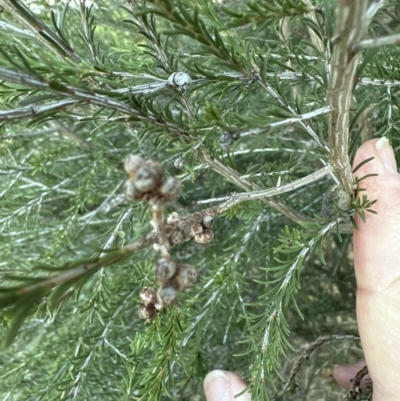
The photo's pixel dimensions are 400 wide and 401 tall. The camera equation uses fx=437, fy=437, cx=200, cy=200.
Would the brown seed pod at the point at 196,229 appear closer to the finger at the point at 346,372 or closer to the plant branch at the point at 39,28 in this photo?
the plant branch at the point at 39,28

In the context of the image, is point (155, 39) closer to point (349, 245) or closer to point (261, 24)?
point (261, 24)

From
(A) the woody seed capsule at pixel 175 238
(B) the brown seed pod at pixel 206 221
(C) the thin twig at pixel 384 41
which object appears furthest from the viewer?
(B) the brown seed pod at pixel 206 221

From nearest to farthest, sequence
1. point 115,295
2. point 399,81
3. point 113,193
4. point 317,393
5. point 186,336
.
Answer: point 399,81 → point 186,336 → point 115,295 → point 113,193 → point 317,393

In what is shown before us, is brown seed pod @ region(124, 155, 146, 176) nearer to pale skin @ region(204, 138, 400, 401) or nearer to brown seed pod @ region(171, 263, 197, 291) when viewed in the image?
brown seed pod @ region(171, 263, 197, 291)

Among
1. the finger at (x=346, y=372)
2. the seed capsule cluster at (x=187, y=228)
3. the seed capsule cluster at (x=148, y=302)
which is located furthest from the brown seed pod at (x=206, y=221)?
the finger at (x=346, y=372)

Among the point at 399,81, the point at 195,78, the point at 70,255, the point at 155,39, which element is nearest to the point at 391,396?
the point at 399,81
